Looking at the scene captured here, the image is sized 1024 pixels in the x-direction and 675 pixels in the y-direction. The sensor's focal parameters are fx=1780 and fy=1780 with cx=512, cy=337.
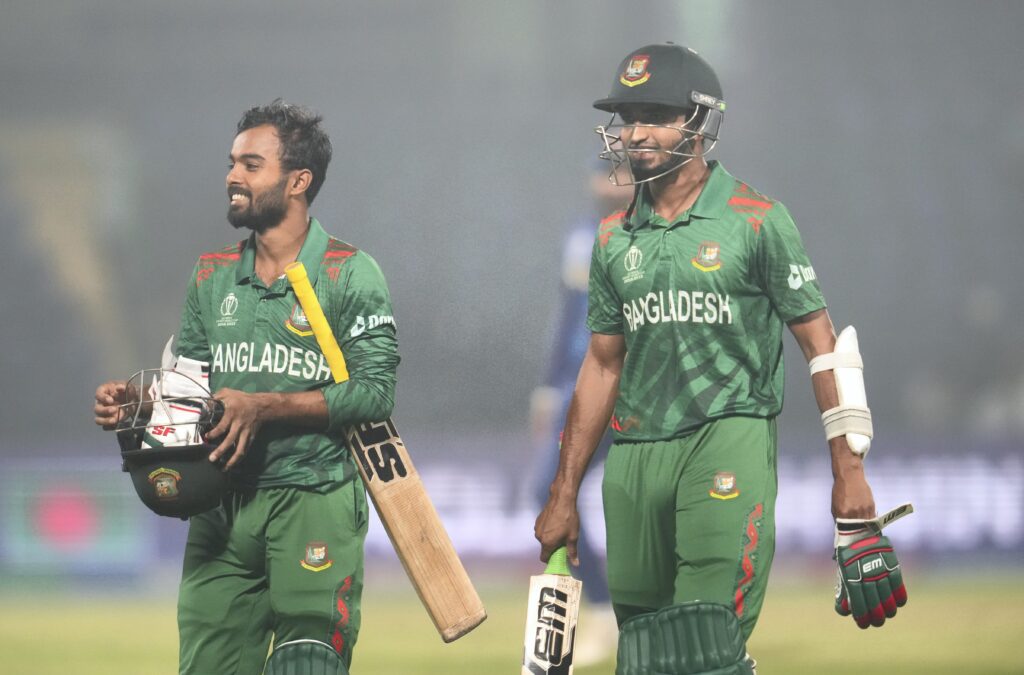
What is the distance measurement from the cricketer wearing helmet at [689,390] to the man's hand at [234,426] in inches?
26.0

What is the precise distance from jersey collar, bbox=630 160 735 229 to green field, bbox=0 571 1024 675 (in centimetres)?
210

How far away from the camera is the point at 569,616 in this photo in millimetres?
3805

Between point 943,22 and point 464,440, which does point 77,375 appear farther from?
point 943,22

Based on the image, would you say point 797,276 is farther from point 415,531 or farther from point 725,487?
point 415,531

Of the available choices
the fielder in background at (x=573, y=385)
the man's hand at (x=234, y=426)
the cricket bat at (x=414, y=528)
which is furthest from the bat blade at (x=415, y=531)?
the fielder in background at (x=573, y=385)

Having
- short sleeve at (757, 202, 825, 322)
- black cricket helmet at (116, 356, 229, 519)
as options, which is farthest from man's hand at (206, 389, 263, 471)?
short sleeve at (757, 202, 825, 322)

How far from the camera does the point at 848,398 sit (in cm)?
356

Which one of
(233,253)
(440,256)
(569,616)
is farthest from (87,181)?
(569,616)

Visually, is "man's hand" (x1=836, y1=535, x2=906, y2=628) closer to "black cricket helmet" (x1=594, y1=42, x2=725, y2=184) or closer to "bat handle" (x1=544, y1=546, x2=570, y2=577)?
"bat handle" (x1=544, y1=546, x2=570, y2=577)

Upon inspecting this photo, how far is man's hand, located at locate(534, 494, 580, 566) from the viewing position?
3834mm

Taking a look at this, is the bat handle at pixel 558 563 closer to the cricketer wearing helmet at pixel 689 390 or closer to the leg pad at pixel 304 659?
the cricketer wearing helmet at pixel 689 390

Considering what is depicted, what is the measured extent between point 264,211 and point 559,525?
95 cm

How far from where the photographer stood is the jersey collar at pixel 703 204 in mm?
3746

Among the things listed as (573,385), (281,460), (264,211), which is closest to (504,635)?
(573,385)
